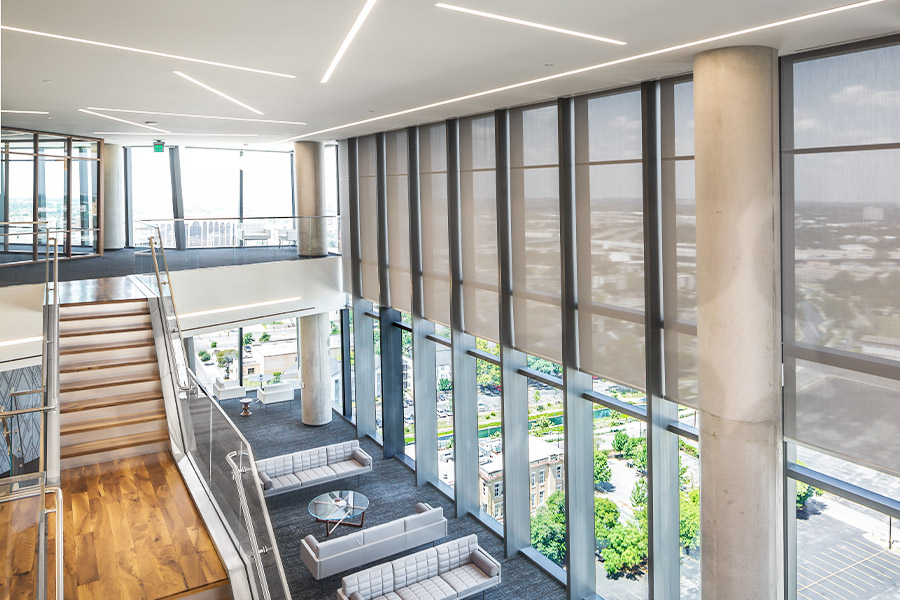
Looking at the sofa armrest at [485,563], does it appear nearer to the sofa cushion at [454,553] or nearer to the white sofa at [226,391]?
the sofa cushion at [454,553]

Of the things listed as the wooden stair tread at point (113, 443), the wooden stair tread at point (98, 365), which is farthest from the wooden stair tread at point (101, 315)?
the wooden stair tread at point (113, 443)

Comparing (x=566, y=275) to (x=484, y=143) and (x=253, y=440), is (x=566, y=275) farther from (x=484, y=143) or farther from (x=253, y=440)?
(x=253, y=440)

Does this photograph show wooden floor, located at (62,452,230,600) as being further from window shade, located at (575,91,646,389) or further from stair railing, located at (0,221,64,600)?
window shade, located at (575,91,646,389)

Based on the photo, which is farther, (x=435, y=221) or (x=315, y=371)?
(x=315, y=371)

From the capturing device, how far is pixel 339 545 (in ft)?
32.2

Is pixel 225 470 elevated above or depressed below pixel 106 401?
below

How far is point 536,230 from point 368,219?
20.1 feet

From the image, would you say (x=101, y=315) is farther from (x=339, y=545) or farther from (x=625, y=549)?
(x=625, y=549)

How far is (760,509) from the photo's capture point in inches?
233

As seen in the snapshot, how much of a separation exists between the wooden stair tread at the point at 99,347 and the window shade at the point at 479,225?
190 inches

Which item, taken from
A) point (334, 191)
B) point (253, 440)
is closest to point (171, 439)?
point (253, 440)

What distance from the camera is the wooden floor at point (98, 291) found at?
387 inches

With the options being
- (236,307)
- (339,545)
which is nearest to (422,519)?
(339,545)

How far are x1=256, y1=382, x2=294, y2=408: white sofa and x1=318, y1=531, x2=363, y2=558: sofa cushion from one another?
353 inches
